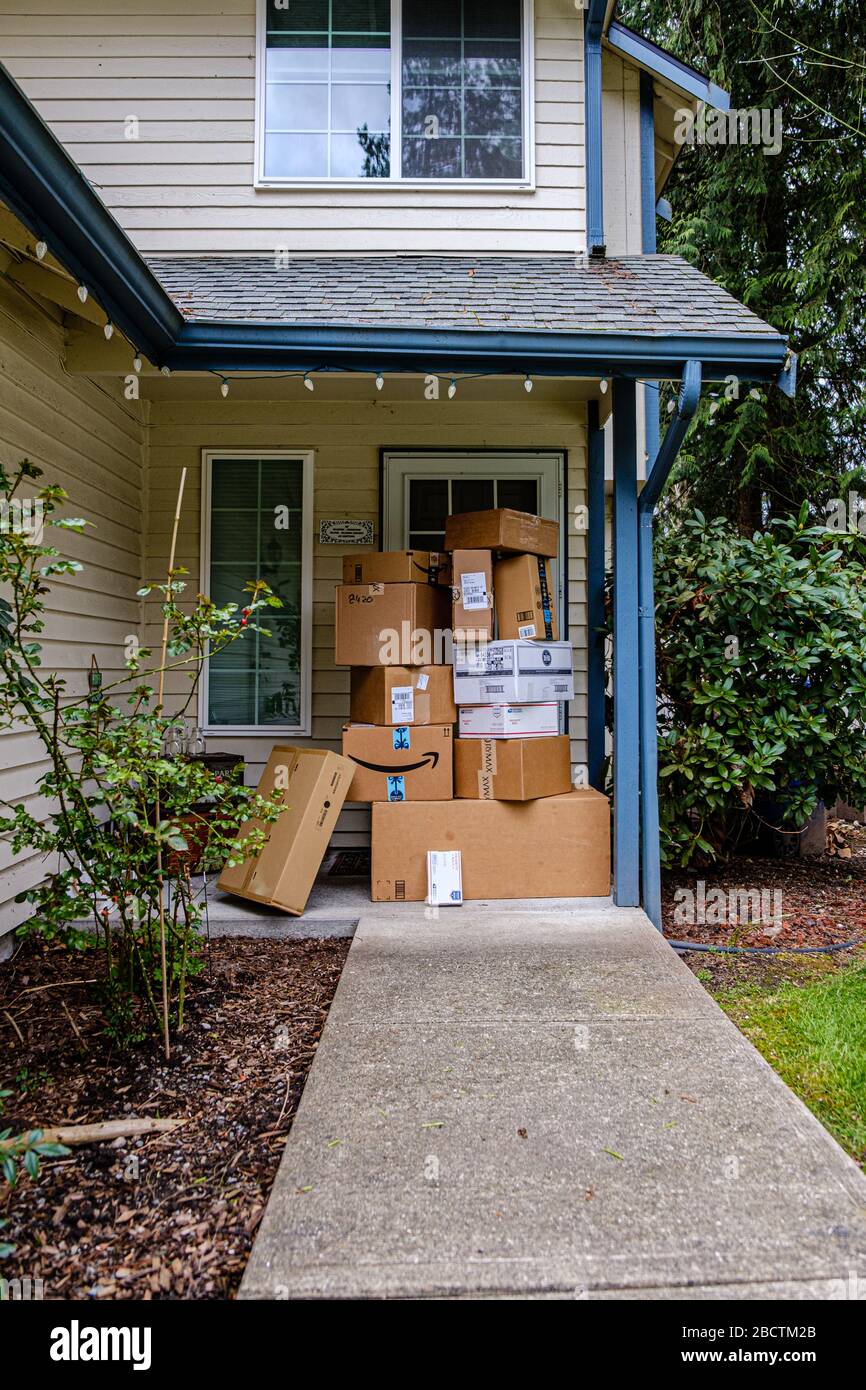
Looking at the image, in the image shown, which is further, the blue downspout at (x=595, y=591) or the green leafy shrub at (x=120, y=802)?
the blue downspout at (x=595, y=591)

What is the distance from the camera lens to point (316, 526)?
15.9ft

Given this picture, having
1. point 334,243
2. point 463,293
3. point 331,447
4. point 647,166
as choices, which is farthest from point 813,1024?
point 647,166

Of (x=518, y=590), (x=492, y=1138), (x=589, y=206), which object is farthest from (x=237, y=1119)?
(x=589, y=206)

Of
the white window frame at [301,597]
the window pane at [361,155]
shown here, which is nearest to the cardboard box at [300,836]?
the white window frame at [301,597]

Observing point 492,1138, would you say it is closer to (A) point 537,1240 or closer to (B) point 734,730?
(A) point 537,1240

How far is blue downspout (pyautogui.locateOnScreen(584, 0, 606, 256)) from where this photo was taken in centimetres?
464

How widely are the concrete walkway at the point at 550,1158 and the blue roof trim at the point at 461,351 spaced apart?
2.54 m

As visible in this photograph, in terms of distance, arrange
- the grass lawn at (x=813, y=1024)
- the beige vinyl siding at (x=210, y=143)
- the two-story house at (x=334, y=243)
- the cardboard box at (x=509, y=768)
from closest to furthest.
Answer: the grass lawn at (x=813, y=1024), the cardboard box at (x=509, y=768), the two-story house at (x=334, y=243), the beige vinyl siding at (x=210, y=143)

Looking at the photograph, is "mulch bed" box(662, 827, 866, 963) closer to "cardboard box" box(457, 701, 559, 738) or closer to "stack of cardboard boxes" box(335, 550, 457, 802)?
"cardboard box" box(457, 701, 559, 738)

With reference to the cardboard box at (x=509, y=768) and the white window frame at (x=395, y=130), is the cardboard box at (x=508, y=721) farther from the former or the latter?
the white window frame at (x=395, y=130)

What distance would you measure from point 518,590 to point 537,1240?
292 centimetres

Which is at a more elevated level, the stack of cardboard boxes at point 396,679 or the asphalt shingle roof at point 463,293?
the asphalt shingle roof at point 463,293

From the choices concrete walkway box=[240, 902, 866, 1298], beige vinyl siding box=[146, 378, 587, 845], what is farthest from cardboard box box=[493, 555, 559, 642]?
concrete walkway box=[240, 902, 866, 1298]

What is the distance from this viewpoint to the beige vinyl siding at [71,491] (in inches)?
129
